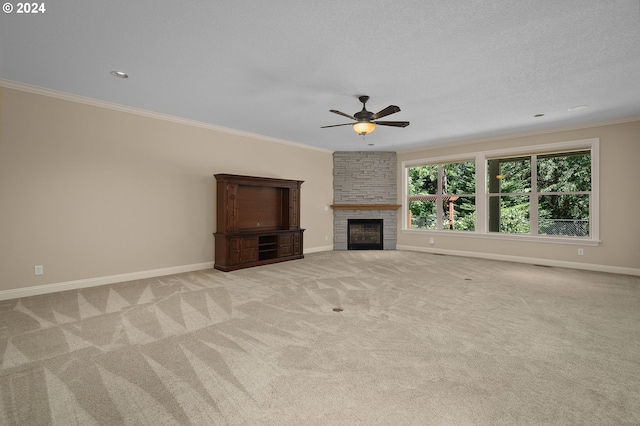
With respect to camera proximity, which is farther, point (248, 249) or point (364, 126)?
point (248, 249)

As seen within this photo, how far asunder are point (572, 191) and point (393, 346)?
579 cm

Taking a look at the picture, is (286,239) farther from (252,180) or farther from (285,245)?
(252,180)

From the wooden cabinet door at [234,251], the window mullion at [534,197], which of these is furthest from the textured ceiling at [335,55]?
the wooden cabinet door at [234,251]

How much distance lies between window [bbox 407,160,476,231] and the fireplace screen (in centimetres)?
95

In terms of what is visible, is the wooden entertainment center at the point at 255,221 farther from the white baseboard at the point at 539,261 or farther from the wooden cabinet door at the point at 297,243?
the white baseboard at the point at 539,261

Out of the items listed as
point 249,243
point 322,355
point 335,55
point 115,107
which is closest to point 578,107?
point 335,55

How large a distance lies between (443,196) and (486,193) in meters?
1.03

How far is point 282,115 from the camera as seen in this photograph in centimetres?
497

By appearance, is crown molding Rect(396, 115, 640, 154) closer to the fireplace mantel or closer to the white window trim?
the white window trim

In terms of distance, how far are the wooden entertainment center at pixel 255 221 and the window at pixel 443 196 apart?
344cm

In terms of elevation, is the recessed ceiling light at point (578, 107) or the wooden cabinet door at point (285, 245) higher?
the recessed ceiling light at point (578, 107)

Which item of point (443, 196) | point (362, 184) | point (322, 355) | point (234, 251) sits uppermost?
point (362, 184)

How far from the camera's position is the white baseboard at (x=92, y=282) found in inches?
147

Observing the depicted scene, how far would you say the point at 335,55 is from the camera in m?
Result: 2.96
